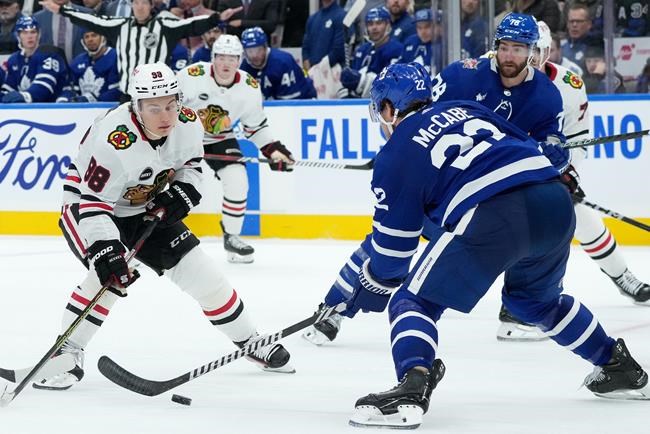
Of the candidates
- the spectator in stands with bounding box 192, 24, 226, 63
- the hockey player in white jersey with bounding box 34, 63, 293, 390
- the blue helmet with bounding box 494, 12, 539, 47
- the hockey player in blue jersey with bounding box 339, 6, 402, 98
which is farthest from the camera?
the spectator in stands with bounding box 192, 24, 226, 63

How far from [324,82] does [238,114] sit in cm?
122

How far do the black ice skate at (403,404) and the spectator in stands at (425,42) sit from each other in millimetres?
4494

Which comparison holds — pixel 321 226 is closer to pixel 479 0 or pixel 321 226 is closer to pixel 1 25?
pixel 479 0

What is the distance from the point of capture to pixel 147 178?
3.64m

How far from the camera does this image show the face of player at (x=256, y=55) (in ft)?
25.2

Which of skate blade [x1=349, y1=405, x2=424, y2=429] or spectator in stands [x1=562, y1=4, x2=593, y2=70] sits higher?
spectator in stands [x1=562, y1=4, x2=593, y2=70]

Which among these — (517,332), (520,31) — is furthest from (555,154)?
(517,332)

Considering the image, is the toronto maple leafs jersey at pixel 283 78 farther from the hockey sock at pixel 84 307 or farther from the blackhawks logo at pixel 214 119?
the hockey sock at pixel 84 307

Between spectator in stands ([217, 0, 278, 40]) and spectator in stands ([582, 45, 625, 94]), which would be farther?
spectator in stands ([217, 0, 278, 40])

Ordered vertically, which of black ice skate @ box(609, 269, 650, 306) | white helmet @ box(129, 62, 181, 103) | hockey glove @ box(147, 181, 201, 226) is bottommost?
black ice skate @ box(609, 269, 650, 306)

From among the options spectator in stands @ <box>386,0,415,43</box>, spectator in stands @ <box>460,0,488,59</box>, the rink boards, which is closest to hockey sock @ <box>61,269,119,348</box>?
the rink boards

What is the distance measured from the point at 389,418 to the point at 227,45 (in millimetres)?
3859

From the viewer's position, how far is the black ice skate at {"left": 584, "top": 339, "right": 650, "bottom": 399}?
3.25 metres

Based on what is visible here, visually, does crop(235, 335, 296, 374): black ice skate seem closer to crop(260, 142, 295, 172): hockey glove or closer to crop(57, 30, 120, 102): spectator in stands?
crop(260, 142, 295, 172): hockey glove
